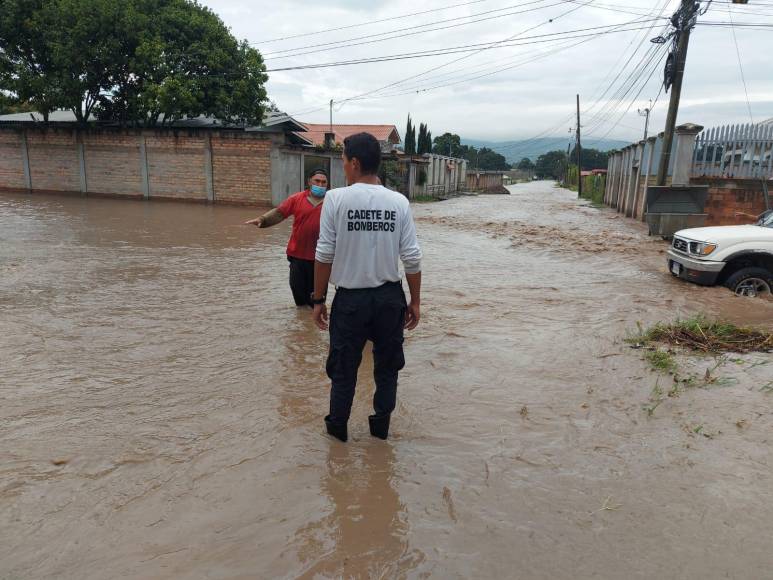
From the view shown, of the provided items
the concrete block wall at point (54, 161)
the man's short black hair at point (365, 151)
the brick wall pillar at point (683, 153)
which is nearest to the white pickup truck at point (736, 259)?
the man's short black hair at point (365, 151)

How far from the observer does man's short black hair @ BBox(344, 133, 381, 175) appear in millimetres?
3115

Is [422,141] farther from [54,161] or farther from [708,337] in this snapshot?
[708,337]

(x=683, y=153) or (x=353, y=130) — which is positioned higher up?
(x=353, y=130)

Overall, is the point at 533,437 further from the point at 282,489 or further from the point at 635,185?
the point at 635,185

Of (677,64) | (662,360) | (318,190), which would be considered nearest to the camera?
(662,360)

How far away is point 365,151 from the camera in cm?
311

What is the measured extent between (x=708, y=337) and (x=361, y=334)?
A: 4033mm

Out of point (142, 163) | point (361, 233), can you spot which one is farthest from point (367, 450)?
point (142, 163)

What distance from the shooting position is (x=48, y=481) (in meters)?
2.96

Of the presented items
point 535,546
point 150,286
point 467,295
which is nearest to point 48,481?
point 535,546

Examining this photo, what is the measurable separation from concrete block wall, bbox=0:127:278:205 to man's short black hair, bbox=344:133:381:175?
59.5 feet

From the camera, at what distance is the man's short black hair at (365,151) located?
3.12 metres

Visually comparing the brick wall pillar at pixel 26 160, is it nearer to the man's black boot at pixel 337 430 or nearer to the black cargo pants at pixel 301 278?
the black cargo pants at pixel 301 278

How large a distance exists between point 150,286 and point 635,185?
19713mm
